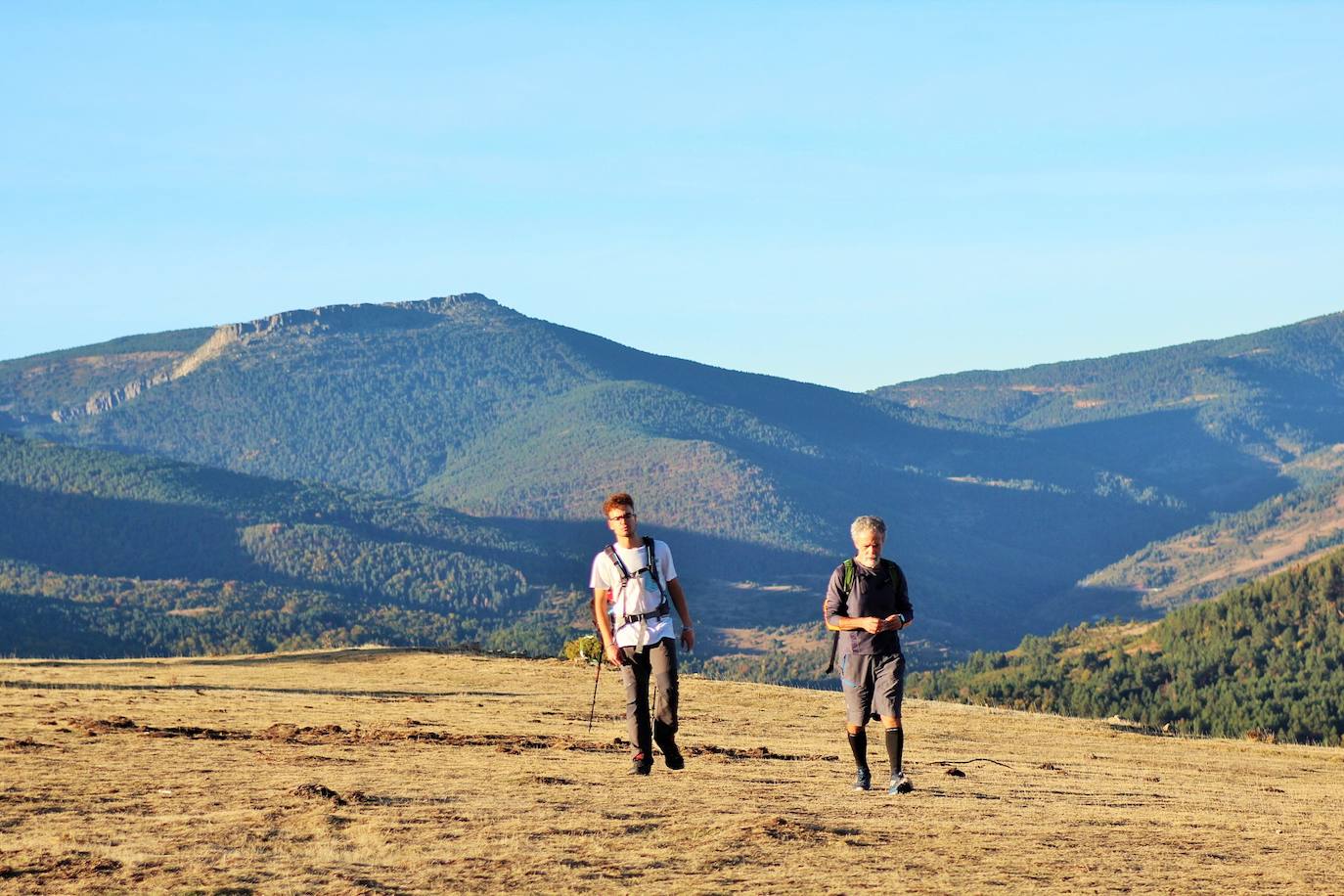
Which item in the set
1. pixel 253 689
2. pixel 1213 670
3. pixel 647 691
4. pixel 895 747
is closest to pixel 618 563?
pixel 647 691

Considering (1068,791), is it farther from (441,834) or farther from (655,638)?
(441,834)

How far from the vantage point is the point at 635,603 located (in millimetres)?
18828

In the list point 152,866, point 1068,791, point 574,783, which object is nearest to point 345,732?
point 574,783

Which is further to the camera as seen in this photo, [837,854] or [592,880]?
[837,854]

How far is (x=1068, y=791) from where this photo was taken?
2289cm

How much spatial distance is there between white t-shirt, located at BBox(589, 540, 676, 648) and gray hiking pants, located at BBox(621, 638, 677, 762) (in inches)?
5.2

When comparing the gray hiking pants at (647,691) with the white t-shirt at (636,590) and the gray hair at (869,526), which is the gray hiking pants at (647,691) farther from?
the gray hair at (869,526)

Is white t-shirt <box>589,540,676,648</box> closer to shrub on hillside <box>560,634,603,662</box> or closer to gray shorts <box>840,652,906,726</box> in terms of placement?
gray shorts <box>840,652,906,726</box>

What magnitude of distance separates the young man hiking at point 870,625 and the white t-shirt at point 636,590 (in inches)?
70.9

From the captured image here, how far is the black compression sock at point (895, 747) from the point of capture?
19141mm

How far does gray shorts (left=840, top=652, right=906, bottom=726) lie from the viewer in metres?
18.9

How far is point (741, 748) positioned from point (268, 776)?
397 inches

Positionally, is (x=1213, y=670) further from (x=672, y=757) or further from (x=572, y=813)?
(x=572, y=813)

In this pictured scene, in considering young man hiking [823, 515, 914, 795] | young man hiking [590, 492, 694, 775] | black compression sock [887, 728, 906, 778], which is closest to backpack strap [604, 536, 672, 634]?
young man hiking [590, 492, 694, 775]
